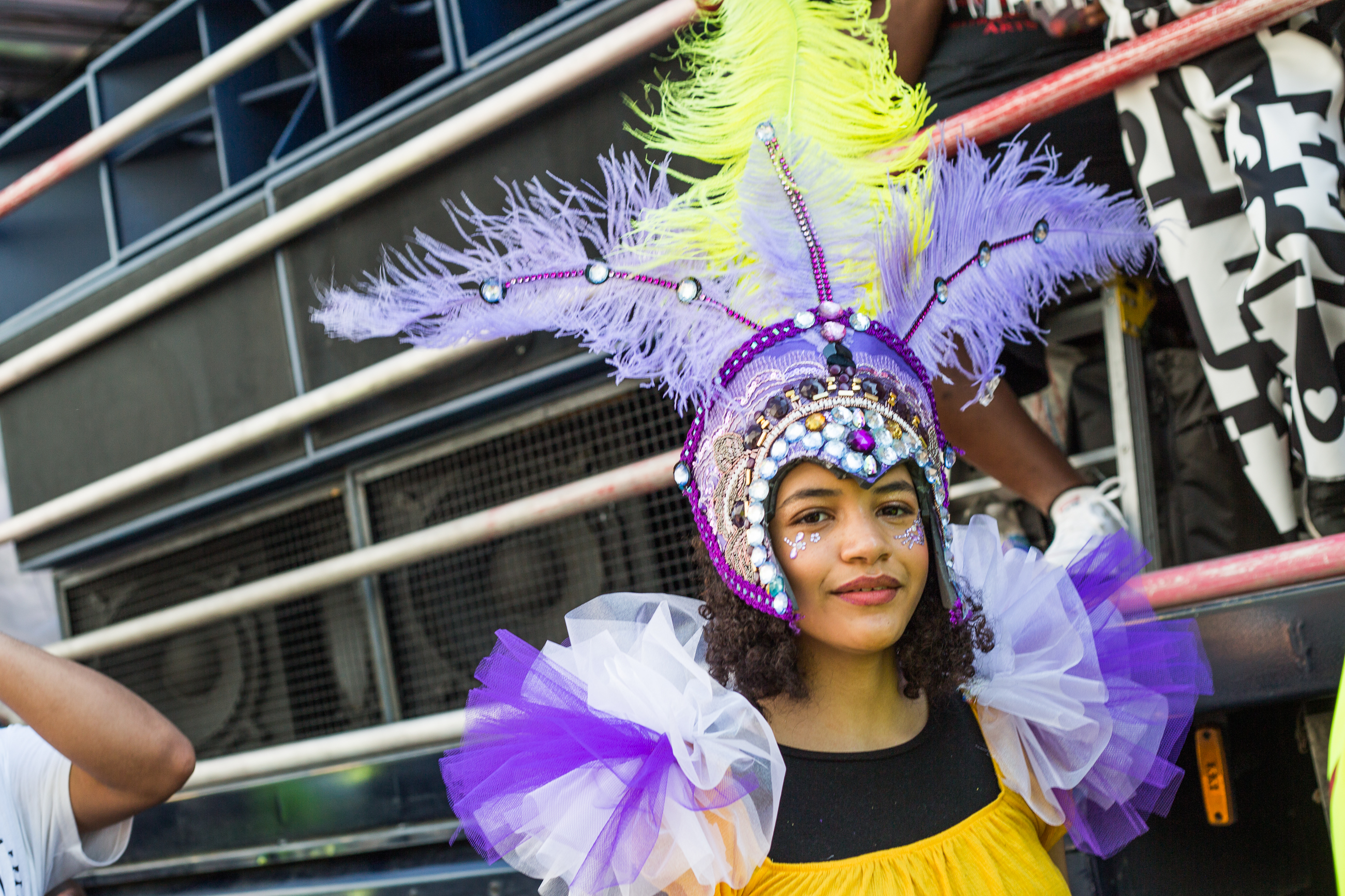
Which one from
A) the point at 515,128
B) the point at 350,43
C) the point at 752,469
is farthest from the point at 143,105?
the point at 752,469

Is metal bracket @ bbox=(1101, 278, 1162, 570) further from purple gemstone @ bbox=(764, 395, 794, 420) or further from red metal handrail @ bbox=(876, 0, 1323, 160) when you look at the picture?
purple gemstone @ bbox=(764, 395, 794, 420)

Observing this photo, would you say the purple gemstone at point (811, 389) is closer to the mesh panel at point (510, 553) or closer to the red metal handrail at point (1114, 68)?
the red metal handrail at point (1114, 68)

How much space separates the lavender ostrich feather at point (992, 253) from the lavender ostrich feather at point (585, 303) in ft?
0.92

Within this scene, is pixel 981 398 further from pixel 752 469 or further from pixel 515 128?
pixel 515 128

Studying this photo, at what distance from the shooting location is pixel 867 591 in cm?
168

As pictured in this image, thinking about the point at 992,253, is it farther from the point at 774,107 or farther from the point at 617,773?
the point at 617,773

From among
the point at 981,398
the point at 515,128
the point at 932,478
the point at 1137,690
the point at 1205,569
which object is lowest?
the point at 1137,690

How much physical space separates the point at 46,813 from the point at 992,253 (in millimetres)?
1863

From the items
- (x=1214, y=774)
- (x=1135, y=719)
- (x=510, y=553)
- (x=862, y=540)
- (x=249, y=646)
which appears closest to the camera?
(x=862, y=540)

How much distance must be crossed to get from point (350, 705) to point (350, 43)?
6.59ft

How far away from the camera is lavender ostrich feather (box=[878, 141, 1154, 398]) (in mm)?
1919

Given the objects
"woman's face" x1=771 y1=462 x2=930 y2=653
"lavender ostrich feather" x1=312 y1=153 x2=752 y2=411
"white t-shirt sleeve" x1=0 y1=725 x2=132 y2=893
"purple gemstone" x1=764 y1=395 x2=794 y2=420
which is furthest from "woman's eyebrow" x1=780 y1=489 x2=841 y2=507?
"white t-shirt sleeve" x1=0 y1=725 x2=132 y2=893

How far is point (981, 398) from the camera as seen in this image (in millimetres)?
2088

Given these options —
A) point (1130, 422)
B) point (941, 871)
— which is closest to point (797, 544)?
point (941, 871)
